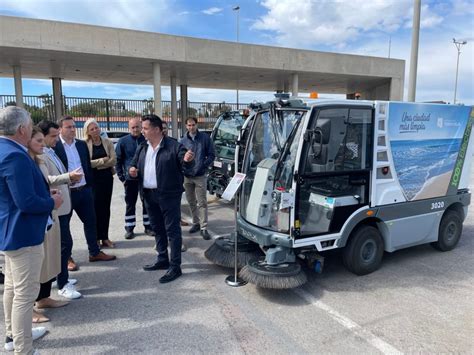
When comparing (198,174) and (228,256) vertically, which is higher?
(198,174)

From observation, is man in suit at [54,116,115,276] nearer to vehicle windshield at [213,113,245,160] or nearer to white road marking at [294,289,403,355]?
white road marking at [294,289,403,355]

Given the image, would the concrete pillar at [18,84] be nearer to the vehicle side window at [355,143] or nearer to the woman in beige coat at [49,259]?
the woman in beige coat at [49,259]

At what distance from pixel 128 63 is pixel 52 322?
13.9m

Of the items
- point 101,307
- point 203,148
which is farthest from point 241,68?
point 101,307

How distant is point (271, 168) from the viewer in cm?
411

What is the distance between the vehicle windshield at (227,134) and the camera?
27.0 feet

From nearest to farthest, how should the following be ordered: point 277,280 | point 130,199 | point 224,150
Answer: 1. point 277,280
2. point 130,199
3. point 224,150

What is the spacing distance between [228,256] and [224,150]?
422 cm

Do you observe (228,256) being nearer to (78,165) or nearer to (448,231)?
(78,165)

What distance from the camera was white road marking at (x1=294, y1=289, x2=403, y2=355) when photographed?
117 inches

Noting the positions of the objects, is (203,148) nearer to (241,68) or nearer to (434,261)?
(434,261)

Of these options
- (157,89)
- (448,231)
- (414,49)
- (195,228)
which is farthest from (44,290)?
(157,89)

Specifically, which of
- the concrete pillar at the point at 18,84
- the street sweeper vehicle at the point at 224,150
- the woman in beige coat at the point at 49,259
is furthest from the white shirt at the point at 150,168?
the concrete pillar at the point at 18,84

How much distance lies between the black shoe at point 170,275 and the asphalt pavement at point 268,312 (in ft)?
0.23
